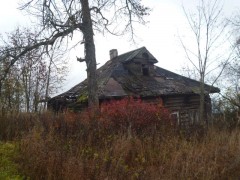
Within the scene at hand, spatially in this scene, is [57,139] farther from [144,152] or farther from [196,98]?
[196,98]

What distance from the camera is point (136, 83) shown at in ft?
71.7

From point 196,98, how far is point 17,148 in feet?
60.3

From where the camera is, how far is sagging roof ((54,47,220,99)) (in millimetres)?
20109

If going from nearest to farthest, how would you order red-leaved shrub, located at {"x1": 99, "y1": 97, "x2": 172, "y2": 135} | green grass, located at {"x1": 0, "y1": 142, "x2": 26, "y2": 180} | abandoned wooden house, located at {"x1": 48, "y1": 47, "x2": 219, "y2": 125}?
green grass, located at {"x1": 0, "y1": 142, "x2": 26, "y2": 180}, red-leaved shrub, located at {"x1": 99, "y1": 97, "x2": 172, "y2": 135}, abandoned wooden house, located at {"x1": 48, "y1": 47, "x2": 219, "y2": 125}

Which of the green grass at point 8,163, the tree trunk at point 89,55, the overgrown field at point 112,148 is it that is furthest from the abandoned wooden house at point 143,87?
the green grass at point 8,163

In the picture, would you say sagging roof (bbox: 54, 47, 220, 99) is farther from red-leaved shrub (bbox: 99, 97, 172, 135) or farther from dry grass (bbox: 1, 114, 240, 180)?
dry grass (bbox: 1, 114, 240, 180)

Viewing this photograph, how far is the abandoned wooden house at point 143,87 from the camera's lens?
A: 1994 cm

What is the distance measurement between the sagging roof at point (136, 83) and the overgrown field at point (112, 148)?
27.7 ft

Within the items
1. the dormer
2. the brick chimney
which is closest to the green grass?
the dormer

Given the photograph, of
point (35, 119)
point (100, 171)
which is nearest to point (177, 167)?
point (100, 171)

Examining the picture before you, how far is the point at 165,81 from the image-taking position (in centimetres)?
2356

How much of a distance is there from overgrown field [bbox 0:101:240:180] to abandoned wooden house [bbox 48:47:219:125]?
8.60 meters

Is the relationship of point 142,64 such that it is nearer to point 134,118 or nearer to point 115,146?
point 134,118

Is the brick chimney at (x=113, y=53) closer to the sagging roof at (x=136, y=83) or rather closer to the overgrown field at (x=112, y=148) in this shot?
the sagging roof at (x=136, y=83)
